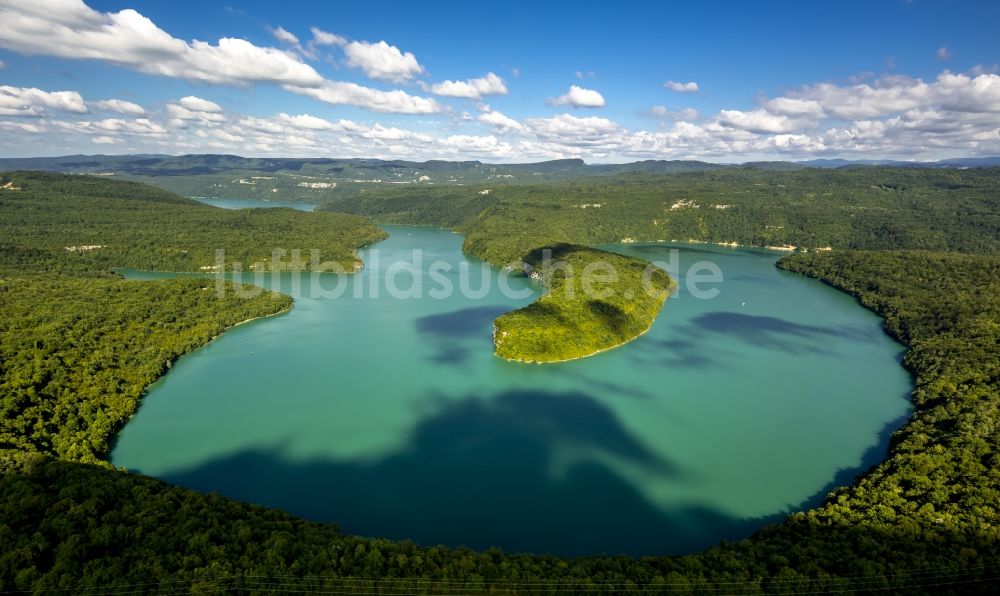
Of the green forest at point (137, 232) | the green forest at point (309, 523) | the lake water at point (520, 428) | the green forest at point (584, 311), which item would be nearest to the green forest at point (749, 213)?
the green forest at point (584, 311)

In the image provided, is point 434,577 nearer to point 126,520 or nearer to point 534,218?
point 126,520

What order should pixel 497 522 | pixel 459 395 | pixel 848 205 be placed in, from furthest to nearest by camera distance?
pixel 848 205, pixel 459 395, pixel 497 522

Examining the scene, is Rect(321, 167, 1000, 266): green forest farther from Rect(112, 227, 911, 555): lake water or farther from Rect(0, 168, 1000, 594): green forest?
Rect(112, 227, 911, 555): lake water

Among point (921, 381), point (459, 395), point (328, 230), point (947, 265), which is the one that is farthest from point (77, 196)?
point (947, 265)

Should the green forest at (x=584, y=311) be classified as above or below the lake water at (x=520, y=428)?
above

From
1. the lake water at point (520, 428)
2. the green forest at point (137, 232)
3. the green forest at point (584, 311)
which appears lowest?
the lake water at point (520, 428)

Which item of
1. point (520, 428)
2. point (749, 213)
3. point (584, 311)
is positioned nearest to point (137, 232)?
point (584, 311)

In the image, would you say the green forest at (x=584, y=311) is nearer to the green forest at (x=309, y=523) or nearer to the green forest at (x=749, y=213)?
the green forest at (x=309, y=523)

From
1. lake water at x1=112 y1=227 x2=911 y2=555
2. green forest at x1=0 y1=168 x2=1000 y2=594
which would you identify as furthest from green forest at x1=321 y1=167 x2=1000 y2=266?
lake water at x1=112 y1=227 x2=911 y2=555
